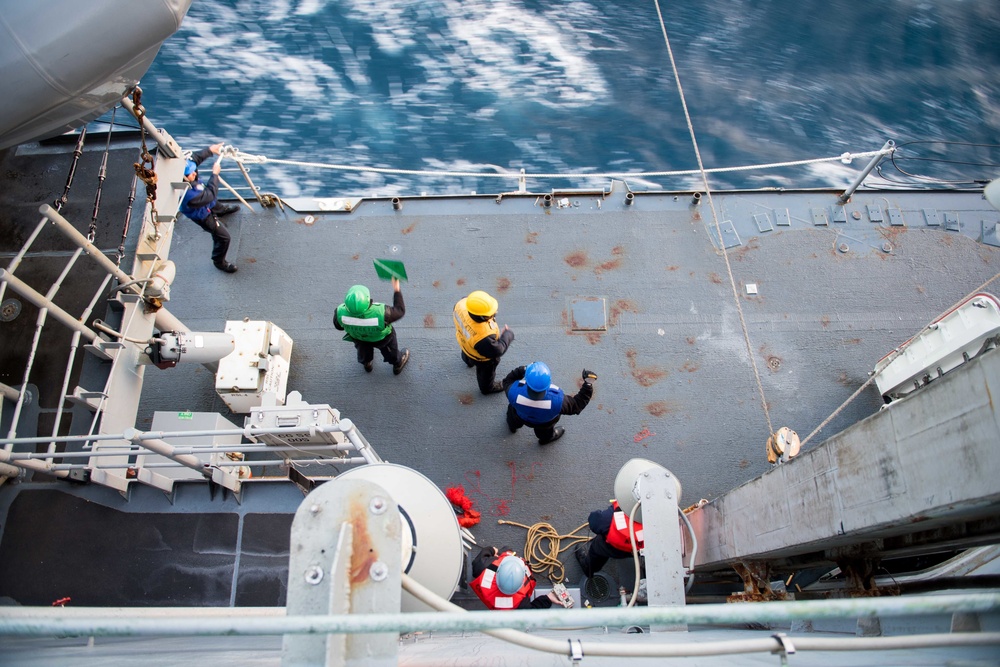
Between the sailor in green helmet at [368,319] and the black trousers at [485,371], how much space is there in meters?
0.71

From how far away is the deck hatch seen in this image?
6.17m

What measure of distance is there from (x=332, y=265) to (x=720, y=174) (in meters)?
5.62

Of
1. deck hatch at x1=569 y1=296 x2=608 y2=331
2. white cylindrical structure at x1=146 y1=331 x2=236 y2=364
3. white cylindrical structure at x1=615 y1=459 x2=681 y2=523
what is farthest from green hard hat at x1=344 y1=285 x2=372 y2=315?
white cylindrical structure at x1=615 y1=459 x2=681 y2=523

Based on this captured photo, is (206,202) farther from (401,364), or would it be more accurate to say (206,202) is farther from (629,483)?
(629,483)

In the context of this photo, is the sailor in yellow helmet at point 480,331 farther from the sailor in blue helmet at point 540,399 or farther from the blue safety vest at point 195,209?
the blue safety vest at point 195,209

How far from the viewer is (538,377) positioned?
477cm

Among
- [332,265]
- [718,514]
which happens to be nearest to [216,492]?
[332,265]

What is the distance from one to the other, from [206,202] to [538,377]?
3.72 m

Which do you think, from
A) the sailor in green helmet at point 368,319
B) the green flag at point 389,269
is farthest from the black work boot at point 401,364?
the green flag at point 389,269

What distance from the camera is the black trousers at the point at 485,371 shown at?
5504mm

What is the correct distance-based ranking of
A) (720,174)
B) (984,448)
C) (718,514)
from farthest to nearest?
(720,174)
(718,514)
(984,448)

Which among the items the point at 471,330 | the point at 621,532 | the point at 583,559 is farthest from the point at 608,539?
the point at 471,330

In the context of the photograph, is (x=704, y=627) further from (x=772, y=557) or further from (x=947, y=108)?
(x=947, y=108)

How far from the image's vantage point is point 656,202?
6742 mm
